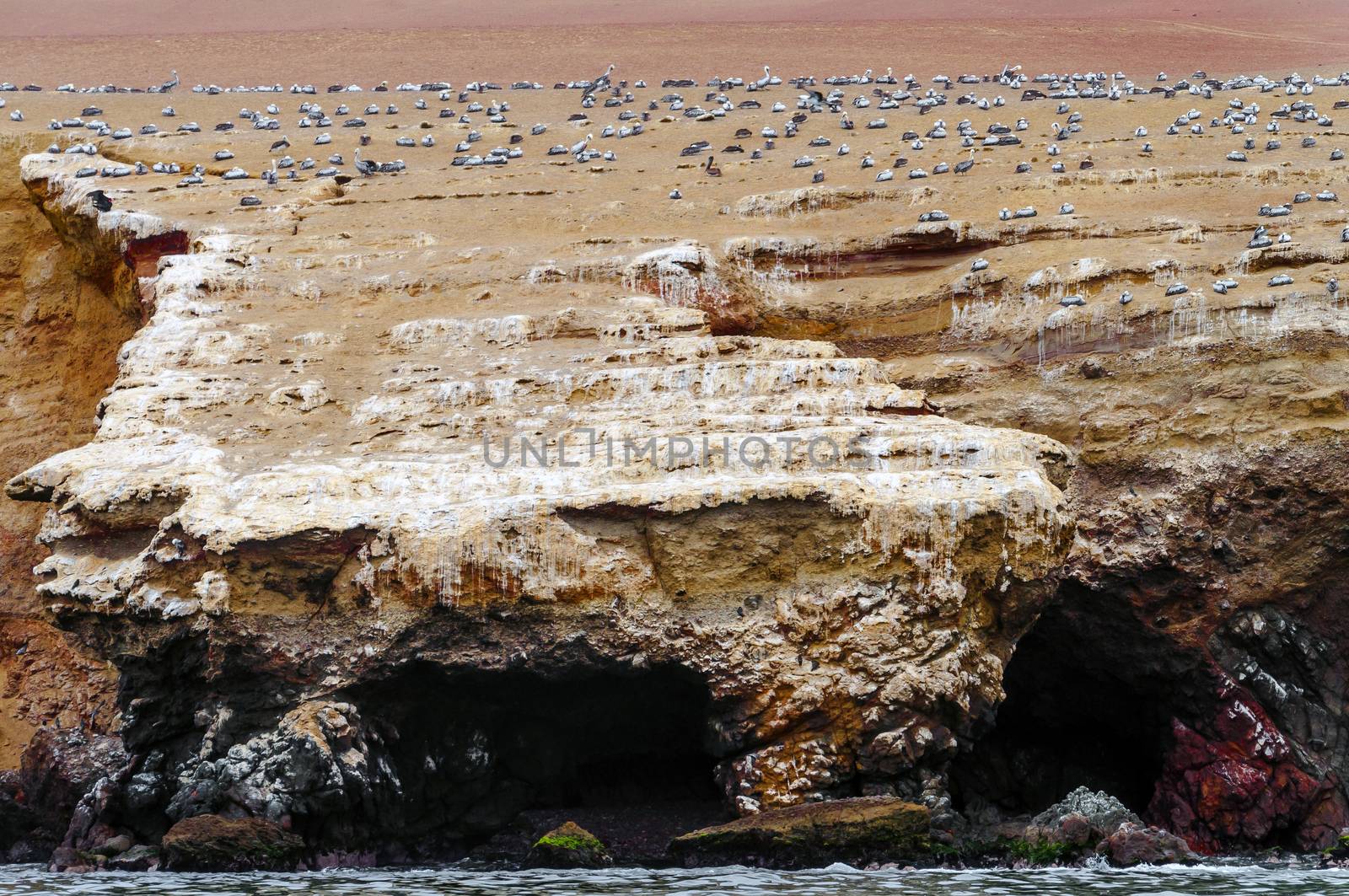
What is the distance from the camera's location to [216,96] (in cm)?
4331

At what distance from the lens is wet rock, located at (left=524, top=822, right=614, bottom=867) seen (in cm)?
2003

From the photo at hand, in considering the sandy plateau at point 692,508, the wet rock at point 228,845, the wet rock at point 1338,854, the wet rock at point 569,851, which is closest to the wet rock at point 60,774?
the sandy plateau at point 692,508

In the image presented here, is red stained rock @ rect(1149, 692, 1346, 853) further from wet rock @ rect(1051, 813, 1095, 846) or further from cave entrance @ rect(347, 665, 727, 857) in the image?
cave entrance @ rect(347, 665, 727, 857)

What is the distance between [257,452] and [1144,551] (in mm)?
12814

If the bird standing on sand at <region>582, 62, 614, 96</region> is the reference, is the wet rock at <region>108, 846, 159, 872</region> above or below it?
below

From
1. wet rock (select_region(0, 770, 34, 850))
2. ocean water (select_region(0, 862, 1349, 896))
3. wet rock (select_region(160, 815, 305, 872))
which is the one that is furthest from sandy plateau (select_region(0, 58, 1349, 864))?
ocean water (select_region(0, 862, 1349, 896))

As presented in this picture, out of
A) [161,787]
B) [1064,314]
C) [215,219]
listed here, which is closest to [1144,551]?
[1064,314]

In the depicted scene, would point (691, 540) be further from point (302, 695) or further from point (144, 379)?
point (144, 379)

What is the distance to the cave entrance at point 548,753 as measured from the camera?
68.8 ft

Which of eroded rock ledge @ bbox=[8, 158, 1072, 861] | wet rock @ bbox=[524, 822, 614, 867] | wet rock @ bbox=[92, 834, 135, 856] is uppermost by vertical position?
eroded rock ledge @ bbox=[8, 158, 1072, 861]

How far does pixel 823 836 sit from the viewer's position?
19.3 m

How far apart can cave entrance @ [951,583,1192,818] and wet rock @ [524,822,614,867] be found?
6039 millimetres

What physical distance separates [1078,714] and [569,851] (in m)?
9.21

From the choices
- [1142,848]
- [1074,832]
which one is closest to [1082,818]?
[1074,832]
